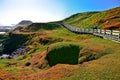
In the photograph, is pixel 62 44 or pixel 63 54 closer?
pixel 63 54

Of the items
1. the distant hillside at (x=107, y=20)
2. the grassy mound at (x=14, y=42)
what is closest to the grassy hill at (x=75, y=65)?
the distant hillside at (x=107, y=20)

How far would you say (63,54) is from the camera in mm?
42531

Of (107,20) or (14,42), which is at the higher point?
(107,20)

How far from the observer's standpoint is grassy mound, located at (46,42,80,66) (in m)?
41.2

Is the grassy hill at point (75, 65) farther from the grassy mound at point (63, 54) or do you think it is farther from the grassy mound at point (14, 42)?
the grassy mound at point (14, 42)

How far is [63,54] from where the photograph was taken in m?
42.5

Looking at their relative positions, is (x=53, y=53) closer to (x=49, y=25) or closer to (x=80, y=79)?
(x=80, y=79)

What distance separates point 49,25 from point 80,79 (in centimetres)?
12433

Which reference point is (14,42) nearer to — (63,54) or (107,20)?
(107,20)

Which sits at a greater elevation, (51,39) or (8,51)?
(51,39)

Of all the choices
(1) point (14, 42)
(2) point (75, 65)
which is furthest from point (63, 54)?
(1) point (14, 42)

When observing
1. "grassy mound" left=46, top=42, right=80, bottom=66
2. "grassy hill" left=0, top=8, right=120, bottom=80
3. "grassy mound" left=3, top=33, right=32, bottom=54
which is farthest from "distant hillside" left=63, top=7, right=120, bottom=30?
"grassy hill" left=0, top=8, right=120, bottom=80

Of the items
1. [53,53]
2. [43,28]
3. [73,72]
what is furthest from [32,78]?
[43,28]

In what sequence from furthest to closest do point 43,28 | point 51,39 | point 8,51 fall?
1. point 43,28
2. point 8,51
3. point 51,39
